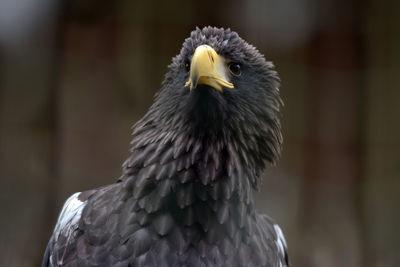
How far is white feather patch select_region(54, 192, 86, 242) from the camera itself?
1.80 m

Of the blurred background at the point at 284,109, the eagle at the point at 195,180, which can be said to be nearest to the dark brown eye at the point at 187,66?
the eagle at the point at 195,180

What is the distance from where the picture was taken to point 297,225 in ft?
10.8

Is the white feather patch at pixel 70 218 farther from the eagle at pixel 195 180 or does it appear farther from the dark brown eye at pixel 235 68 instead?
the dark brown eye at pixel 235 68

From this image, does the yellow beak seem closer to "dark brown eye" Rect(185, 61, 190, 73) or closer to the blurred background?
"dark brown eye" Rect(185, 61, 190, 73)

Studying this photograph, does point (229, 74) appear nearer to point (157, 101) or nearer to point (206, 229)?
point (157, 101)

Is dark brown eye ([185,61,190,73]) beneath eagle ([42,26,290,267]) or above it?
above

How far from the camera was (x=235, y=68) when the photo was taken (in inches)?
69.0

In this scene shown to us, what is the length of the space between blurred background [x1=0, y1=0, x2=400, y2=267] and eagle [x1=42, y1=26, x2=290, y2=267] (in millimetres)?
1451

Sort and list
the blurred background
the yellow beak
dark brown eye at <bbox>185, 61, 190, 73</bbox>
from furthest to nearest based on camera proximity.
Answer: the blurred background, dark brown eye at <bbox>185, 61, 190, 73</bbox>, the yellow beak

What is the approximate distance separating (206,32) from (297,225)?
188cm

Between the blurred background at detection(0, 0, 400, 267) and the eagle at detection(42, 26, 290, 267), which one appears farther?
the blurred background at detection(0, 0, 400, 267)

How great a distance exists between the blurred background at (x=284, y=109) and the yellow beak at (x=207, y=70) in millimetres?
1608

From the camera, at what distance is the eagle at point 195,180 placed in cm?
161

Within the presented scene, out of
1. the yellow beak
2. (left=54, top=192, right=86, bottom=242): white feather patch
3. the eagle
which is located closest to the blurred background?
(left=54, top=192, right=86, bottom=242): white feather patch
